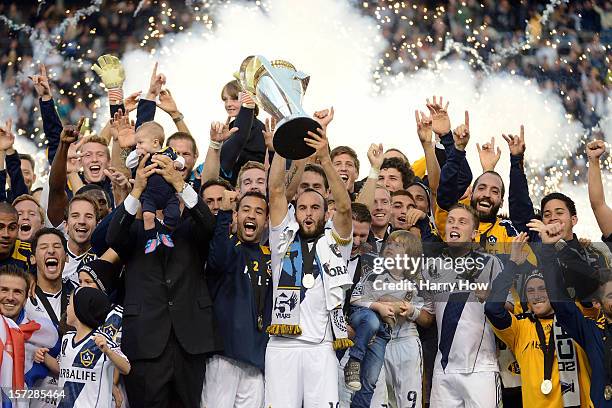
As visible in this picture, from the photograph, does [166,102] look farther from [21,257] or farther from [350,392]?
[350,392]

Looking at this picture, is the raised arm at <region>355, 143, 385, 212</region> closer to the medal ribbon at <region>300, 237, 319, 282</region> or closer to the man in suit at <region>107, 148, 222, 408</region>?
the medal ribbon at <region>300, 237, 319, 282</region>

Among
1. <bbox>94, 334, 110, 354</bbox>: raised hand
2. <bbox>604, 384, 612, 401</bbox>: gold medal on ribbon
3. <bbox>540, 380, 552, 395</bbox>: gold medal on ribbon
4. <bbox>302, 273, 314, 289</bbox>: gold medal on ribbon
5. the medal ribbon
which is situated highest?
the medal ribbon

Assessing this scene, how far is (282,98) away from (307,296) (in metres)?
1.11

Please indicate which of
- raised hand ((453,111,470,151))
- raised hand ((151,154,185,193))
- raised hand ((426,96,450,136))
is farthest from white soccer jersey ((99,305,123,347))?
raised hand ((426,96,450,136))

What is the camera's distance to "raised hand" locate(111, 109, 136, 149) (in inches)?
326

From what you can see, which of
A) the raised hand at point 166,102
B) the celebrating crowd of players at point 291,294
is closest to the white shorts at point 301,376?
the celebrating crowd of players at point 291,294

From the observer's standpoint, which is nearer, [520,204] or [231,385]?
[231,385]

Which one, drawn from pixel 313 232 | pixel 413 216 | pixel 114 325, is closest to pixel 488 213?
pixel 413 216

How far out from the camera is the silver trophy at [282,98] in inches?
281

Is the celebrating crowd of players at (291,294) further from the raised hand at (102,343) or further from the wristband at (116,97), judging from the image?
the wristband at (116,97)

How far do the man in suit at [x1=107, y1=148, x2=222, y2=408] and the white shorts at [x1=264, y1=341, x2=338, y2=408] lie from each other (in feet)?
1.14

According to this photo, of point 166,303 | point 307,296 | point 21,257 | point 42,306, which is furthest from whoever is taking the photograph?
point 21,257

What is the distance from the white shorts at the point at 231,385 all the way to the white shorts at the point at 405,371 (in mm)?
780

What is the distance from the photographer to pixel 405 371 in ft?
24.9
